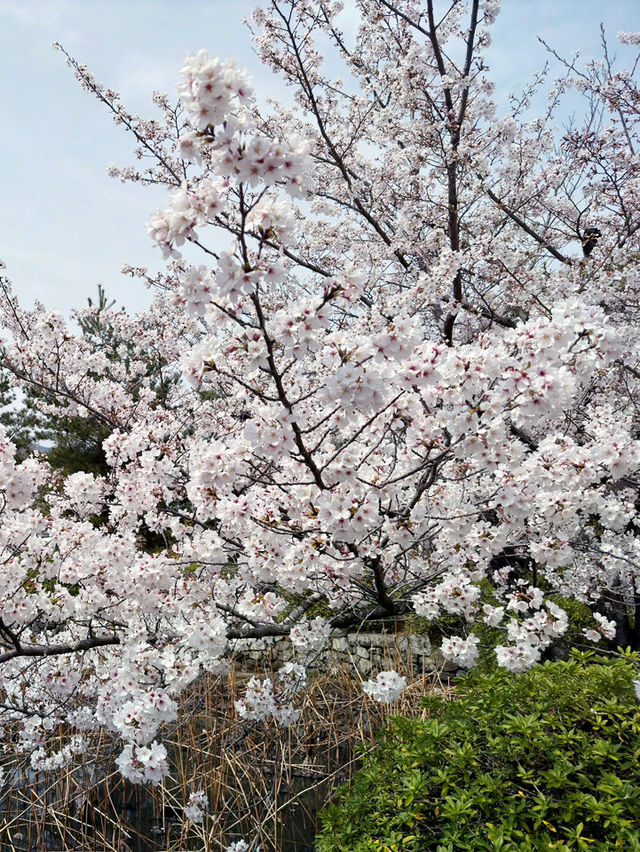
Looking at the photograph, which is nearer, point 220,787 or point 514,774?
point 514,774

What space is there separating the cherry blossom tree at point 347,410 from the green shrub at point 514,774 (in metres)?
0.50

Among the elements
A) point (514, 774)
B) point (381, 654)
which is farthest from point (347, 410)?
point (381, 654)

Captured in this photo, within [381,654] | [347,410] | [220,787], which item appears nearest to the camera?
[347,410]

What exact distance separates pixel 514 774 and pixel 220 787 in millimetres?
2742

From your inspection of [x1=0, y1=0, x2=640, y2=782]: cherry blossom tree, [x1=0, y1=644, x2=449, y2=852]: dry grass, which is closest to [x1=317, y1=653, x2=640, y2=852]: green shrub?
[x1=0, y1=0, x2=640, y2=782]: cherry blossom tree

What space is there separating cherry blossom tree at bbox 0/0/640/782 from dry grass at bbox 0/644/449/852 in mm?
527

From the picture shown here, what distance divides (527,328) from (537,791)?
183 cm

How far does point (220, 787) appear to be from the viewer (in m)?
4.21

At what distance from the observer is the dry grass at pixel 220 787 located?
4.05m

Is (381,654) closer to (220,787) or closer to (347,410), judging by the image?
(220,787)

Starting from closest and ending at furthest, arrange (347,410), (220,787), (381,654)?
(347,410)
(220,787)
(381,654)

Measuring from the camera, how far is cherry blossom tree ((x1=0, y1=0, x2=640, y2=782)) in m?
2.11

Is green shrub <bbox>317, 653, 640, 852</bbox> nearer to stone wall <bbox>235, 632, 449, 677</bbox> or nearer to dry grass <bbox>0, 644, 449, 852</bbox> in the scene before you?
dry grass <bbox>0, 644, 449, 852</bbox>

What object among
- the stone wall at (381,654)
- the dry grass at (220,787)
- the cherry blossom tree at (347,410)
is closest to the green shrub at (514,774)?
the cherry blossom tree at (347,410)
